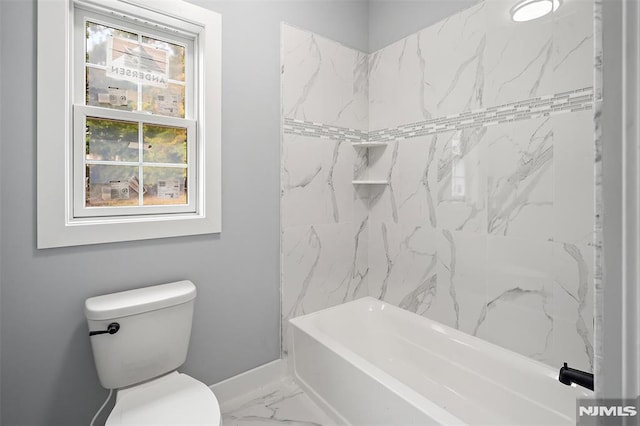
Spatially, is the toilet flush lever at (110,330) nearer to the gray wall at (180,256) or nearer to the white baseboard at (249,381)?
the gray wall at (180,256)

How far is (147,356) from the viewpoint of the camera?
1434 mm

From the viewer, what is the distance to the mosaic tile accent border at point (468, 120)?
1.49m

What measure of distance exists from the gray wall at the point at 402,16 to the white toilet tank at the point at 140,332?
220 cm

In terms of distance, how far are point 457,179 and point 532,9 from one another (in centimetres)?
92

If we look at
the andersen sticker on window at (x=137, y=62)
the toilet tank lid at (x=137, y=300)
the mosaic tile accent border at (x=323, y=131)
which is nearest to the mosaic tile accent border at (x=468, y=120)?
the mosaic tile accent border at (x=323, y=131)

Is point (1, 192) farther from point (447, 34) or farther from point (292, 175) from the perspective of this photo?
point (447, 34)

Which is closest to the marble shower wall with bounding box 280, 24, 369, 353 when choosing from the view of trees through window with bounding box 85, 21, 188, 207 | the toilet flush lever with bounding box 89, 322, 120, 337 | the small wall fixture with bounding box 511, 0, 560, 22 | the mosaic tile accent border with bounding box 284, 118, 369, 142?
the mosaic tile accent border with bounding box 284, 118, 369, 142

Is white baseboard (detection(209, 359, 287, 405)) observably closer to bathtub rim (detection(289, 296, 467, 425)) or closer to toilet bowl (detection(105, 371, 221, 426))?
bathtub rim (detection(289, 296, 467, 425))

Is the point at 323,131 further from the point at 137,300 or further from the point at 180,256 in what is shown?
the point at 137,300

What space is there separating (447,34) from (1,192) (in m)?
2.42

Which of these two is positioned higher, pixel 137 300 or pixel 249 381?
pixel 137 300

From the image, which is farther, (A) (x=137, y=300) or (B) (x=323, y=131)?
(B) (x=323, y=131)

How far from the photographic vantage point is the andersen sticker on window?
1.60m

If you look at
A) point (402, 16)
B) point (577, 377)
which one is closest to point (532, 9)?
point (402, 16)
